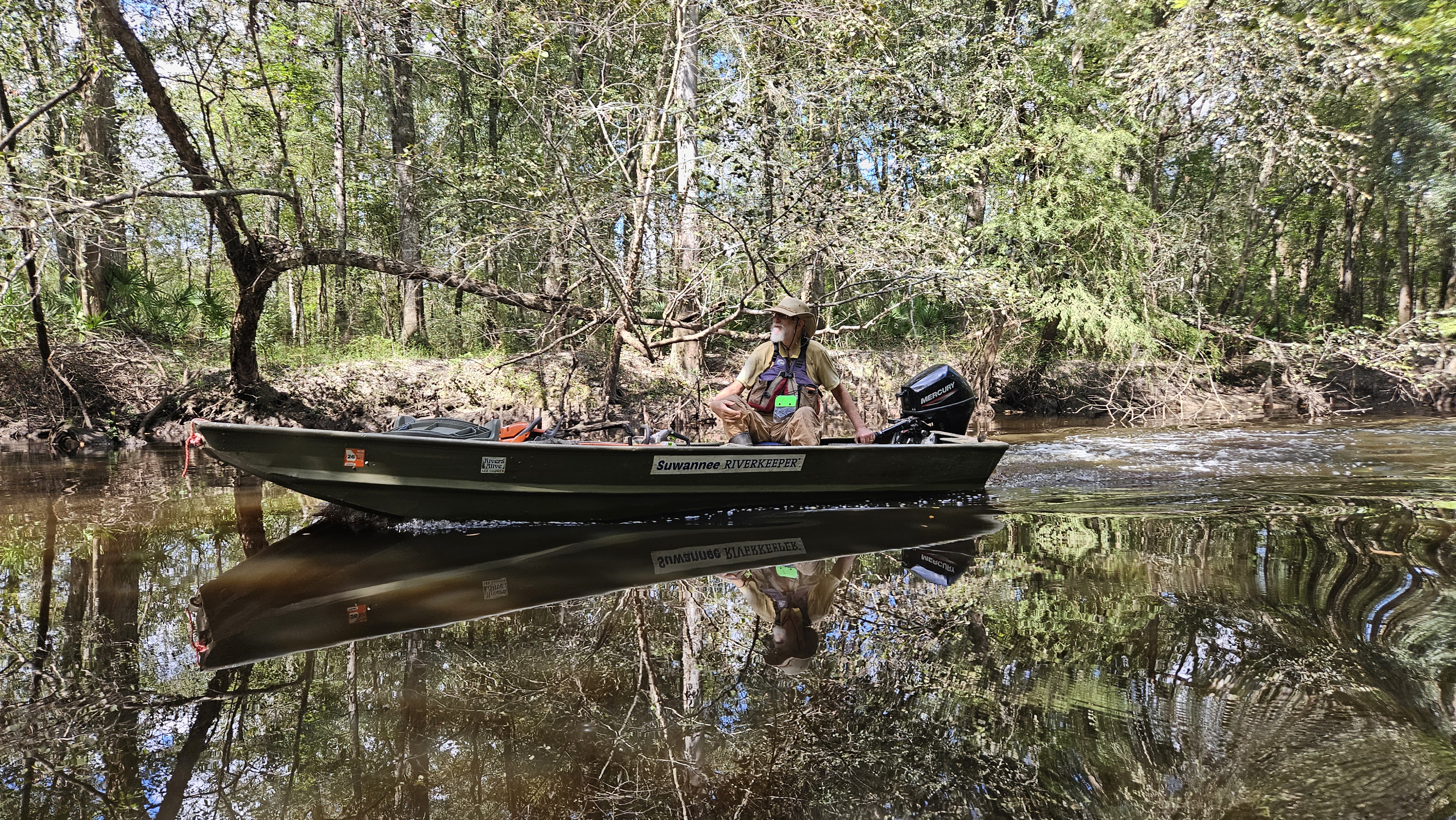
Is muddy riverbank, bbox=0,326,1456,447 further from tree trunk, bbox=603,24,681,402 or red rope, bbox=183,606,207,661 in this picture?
red rope, bbox=183,606,207,661

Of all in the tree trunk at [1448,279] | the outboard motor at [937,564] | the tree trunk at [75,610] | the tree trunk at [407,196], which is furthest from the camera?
the tree trunk at [1448,279]

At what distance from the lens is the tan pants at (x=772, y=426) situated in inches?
254

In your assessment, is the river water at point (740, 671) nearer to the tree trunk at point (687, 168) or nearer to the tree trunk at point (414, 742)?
the tree trunk at point (414, 742)

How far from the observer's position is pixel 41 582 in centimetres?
412

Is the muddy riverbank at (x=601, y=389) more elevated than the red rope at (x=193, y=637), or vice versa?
the muddy riverbank at (x=601, y=389)

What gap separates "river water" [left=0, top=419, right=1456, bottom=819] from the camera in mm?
2143

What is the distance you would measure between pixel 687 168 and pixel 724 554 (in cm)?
526

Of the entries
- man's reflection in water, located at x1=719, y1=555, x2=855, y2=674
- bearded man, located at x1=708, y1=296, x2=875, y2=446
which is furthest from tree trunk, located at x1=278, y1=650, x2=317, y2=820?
bearded man, located at x1=708, y1=296, x2=875, y2=446

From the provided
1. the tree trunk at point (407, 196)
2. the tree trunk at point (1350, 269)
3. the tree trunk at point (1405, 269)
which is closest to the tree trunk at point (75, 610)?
the tree trunk at point (407, 196)

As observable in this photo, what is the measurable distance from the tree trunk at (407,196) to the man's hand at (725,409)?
7183 millimetres

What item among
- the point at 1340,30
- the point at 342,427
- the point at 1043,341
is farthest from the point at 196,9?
the point at 1340,30

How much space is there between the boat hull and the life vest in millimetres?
643

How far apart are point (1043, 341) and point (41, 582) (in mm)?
14324

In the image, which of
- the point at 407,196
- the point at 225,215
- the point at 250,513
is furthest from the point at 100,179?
the point at 250,513
